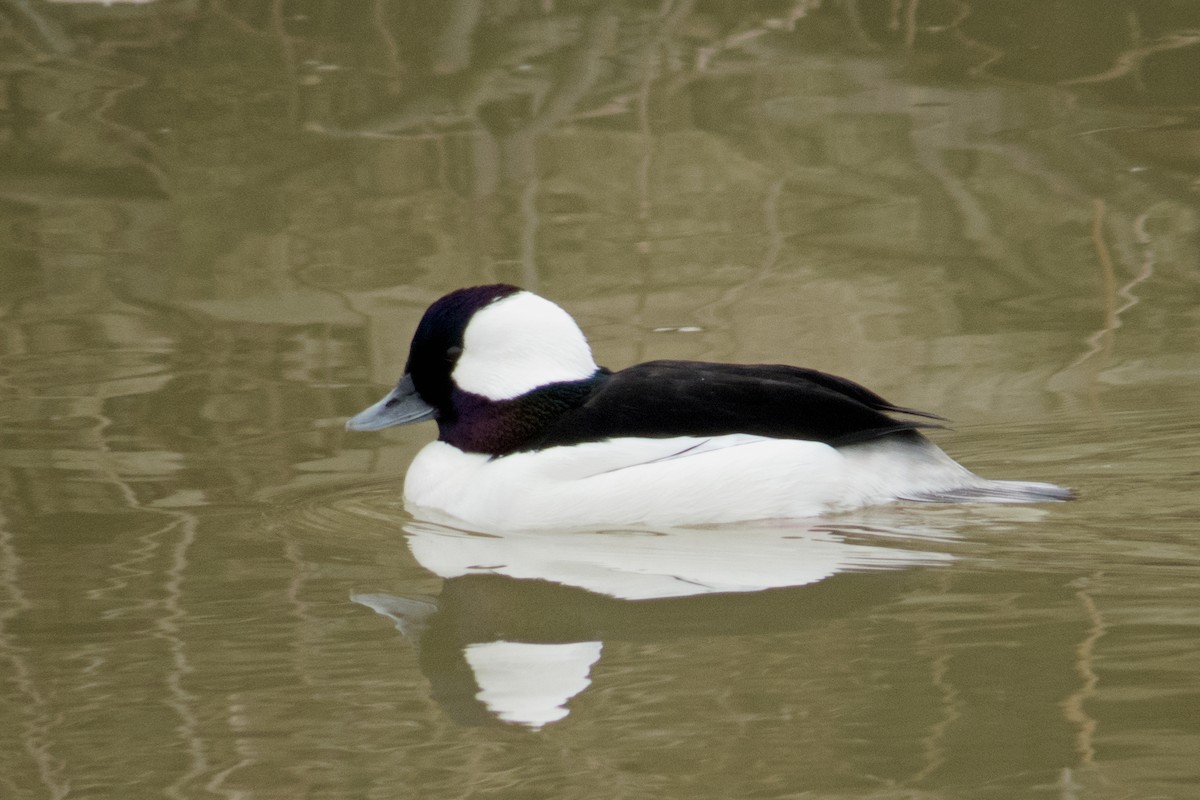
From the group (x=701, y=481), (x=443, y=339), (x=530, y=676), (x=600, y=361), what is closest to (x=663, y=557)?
(x=701, y=481)

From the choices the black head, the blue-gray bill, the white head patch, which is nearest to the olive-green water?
the blue-gray bill

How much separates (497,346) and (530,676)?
5.81 feet

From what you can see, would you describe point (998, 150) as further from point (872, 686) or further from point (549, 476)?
point (872, 686)

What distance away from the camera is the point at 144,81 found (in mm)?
12664

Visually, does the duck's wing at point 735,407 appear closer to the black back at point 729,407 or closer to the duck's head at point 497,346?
the black back at point 729,407

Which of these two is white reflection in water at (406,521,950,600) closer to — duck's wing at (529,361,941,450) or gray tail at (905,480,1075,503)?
duck's wing at (529,361,941,450)

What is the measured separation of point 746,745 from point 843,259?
5.02m

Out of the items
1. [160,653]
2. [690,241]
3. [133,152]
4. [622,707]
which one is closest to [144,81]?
[133,152]

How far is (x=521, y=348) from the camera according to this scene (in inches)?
214

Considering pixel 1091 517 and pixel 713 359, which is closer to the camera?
pixel 1091 517

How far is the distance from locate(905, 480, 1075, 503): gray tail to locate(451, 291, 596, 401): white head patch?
1.10m

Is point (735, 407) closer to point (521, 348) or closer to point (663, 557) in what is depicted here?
point (663, 557)

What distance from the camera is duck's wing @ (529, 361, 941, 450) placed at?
199 inches

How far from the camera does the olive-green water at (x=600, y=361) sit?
348 cm
